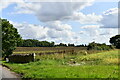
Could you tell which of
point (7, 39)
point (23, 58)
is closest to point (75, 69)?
point (23, 58)

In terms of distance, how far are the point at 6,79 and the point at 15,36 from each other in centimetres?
4500

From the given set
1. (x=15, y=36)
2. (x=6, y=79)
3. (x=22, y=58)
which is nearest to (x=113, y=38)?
(x=15, y=36)

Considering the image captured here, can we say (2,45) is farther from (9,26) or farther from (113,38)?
(113,38)

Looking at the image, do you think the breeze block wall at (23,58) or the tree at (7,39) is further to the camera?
the tree at (7,39)

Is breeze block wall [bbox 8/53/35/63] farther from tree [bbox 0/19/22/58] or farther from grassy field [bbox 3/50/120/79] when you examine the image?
tree [bbox 0/19/22/58]

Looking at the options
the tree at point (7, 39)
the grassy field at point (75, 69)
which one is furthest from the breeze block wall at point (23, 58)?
the tree at point (7, 39)

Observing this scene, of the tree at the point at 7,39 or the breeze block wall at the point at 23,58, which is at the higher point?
the tree at the point at 7,39

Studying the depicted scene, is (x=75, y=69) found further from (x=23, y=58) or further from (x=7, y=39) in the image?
(x=7, y=39)

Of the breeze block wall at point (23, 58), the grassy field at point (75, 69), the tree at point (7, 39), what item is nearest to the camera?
the grassy field at point (75, 69)

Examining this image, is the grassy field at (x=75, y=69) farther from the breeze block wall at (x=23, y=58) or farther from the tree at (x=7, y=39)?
the tree at (x=7, y=39)

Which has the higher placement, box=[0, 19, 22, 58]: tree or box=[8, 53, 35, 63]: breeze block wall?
box=[0, 19, 22, 58]: tree

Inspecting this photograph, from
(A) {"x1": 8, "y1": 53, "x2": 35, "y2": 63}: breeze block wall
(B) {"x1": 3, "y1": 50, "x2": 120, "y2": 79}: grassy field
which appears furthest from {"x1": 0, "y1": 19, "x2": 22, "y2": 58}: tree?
(B) {"x1": 3, "y1": 50, "x2": 120, "y2": 79}: grassy field

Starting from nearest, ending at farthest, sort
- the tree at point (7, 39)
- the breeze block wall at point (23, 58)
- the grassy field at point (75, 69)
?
the grassy field at point (75, 69) → the breeze block wall at point (23, 58) → the tree at point (7, 39)

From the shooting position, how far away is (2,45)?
59.4 meters
